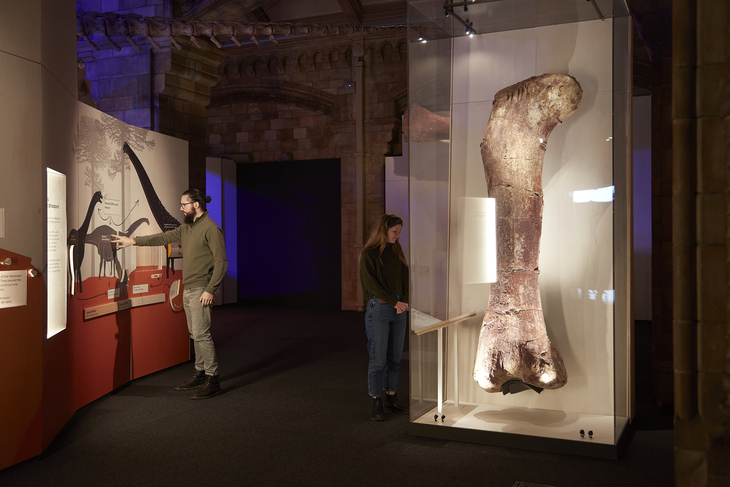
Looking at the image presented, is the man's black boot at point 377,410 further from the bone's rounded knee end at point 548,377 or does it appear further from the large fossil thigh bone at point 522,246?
the bone's rounded knee end at point 548,377

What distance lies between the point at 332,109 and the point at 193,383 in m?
7.83

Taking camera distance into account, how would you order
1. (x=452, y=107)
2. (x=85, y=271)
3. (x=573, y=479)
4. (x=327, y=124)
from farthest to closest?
1. (x=327, y=124)
2. (x=85, y=271)
3. (x=452, y=107)
4. (x=573, y=479)

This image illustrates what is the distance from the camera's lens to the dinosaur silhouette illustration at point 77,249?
437cm

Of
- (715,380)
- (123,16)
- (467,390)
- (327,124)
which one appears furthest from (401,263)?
(327,124)

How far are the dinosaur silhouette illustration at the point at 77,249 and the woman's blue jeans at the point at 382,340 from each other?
6.98 feet

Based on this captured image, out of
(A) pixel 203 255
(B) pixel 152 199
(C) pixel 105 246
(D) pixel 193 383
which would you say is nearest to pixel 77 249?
(C) pixel 105 246

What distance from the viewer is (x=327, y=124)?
1216 centimetres

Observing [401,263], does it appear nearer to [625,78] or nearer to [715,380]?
[625,78]

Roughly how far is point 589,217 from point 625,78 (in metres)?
0.92

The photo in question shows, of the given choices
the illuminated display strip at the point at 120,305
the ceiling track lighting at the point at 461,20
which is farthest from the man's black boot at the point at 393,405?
the ceiling track lighting at the point at 461,20

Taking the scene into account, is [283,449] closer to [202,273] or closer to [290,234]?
[202,273]

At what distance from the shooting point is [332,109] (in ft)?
39.3

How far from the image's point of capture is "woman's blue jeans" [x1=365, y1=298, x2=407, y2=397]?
13.6ft

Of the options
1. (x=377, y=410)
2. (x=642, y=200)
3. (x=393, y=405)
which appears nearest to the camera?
(x=377, y=410)
